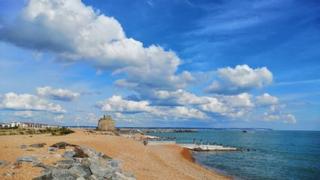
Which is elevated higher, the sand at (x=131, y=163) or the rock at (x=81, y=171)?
the rock at (x=81, y=171)

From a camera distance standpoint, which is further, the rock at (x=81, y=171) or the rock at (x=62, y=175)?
the rock at (x=81, y=171)

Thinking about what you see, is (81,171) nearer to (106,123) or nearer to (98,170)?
(98,170)

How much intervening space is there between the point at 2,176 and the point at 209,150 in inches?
2741

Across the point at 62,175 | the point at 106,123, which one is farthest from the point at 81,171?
the point at 106,123

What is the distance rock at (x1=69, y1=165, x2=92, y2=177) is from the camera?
19.5m

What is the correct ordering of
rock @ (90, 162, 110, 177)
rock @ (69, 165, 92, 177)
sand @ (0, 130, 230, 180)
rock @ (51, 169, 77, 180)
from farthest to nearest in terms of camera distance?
sand @ (0, 130, 230, 180) → rock @ (90, 162, 110, 177) → rock @ (69, 165, 92, 177) → rock @ (51, 169, 77, 180)

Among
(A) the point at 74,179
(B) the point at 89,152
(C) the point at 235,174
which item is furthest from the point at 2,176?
(C) the point at 235,174

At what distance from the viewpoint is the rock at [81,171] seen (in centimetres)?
1953

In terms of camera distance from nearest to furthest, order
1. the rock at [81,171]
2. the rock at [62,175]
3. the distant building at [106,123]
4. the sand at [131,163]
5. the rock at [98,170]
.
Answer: the rock at [62,175] → the rock at [81,171] → the rock at [98,170] → the sand at [131,163] → the distant building at [106,123]

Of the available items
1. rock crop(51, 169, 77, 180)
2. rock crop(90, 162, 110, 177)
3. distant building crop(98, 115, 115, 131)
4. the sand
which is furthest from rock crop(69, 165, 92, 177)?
distant building crop(98, 115, 115, 131)

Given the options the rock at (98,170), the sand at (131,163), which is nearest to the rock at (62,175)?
the rock at (98,170)

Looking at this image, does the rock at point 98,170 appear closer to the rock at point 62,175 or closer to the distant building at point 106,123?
the rock at point 62,175

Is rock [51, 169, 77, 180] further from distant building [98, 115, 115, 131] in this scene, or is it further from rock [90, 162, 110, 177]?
distant building [98, 115, 115, 131]

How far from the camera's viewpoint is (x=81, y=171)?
20406 mm
